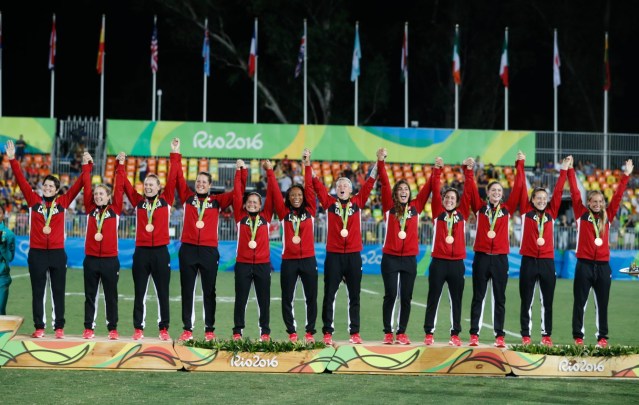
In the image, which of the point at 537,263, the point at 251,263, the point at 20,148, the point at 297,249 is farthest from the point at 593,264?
the point at 20,148

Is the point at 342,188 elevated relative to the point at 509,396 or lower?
elevated

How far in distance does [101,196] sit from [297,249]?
2321 mm

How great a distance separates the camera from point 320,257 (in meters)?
26.0

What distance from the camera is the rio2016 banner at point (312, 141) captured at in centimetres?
3158

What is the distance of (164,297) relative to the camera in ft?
40.0

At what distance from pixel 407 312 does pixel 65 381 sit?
3.88 metres

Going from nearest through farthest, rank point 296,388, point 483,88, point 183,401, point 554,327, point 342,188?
point 183,401 < point 296,388 < point 342,188 < point 554,327 < point 483,88

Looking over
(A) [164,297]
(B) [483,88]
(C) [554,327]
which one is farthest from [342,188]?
(B) [483,88]

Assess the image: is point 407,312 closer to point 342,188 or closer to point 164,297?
point 342,188

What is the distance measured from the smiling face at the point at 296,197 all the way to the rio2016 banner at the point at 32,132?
2055cm

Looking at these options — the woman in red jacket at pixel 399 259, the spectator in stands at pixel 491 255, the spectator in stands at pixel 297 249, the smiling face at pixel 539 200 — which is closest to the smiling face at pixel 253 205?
the spectator in stands at pixel 297 249

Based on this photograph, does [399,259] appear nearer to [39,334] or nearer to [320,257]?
[39,334]

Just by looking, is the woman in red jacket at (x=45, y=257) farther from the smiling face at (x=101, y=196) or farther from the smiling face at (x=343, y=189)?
the smiling face at (x=343, y=189)

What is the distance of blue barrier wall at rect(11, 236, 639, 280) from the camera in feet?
84.0
